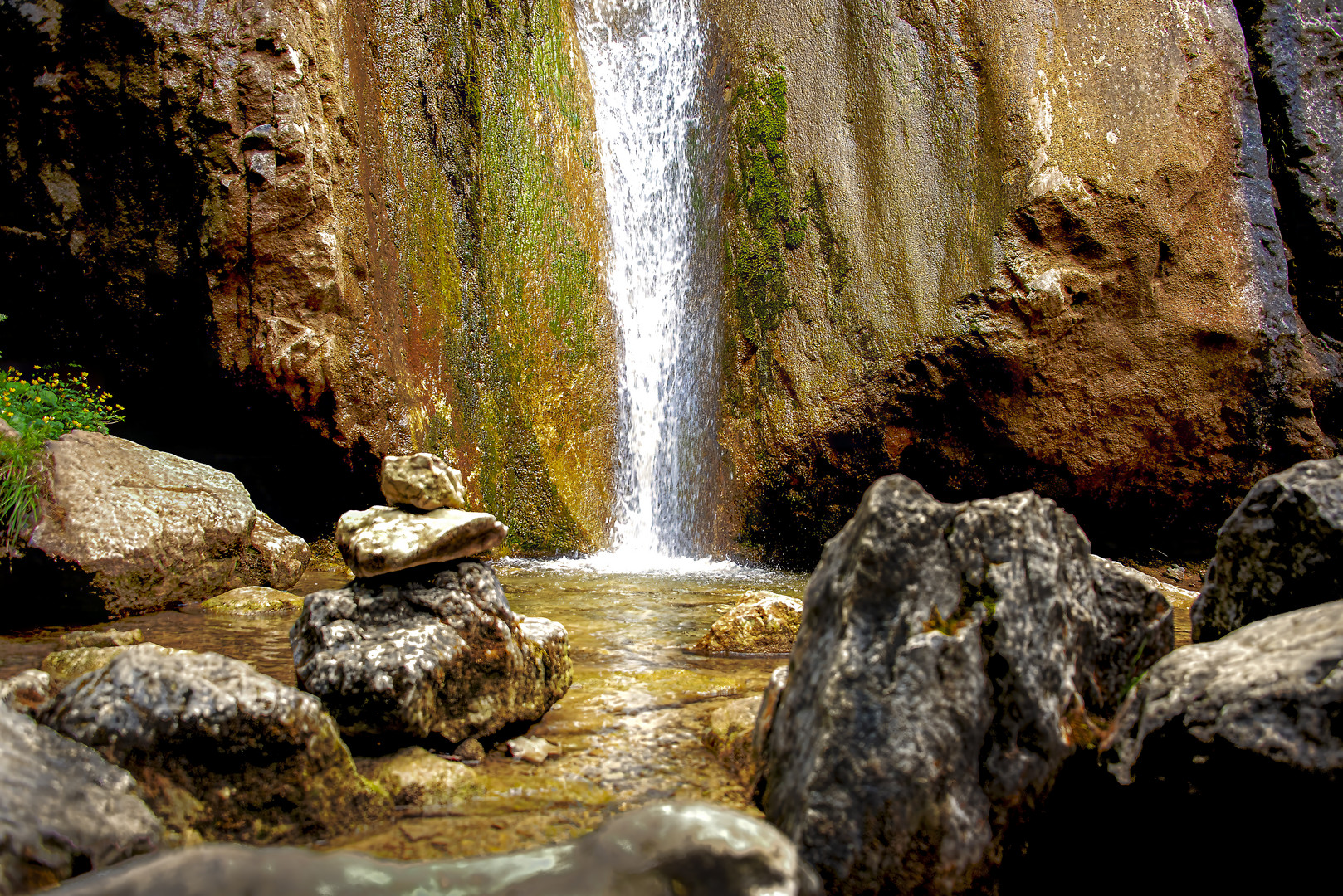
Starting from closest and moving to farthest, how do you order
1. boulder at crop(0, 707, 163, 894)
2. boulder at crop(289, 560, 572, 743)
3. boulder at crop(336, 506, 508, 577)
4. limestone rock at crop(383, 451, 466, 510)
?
boulder at crop(0, 707, 163, 894), boulder at crop(289, 560, 572, 743), boulder at crop(336, 506, 508, 577), limestone rock at crop(383, 451, 466, 510)

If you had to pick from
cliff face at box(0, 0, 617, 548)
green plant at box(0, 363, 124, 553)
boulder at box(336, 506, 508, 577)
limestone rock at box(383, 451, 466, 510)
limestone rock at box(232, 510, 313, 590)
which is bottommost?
limestone rock at box(232, 510, 313, 590)

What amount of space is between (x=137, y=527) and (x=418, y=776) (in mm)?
3558

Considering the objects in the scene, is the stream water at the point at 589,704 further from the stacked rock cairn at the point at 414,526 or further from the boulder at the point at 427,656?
the stacked rock cairn at the point at 414,526

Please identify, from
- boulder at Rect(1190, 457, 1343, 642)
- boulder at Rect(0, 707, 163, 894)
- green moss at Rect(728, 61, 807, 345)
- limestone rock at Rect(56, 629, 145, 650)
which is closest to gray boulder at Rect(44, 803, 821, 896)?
boulder at Rect(0, 707, 163, 894)

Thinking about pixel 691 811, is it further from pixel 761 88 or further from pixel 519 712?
pixel 761 88

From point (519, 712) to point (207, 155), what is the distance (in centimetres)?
547

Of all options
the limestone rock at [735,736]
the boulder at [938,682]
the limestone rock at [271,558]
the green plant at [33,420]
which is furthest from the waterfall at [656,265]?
the boulder at [938,682]

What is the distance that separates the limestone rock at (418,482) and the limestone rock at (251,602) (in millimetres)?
2090

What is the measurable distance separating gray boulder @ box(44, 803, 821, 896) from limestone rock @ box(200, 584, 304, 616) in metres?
3.68

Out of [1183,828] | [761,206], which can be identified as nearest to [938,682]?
[1183,828]

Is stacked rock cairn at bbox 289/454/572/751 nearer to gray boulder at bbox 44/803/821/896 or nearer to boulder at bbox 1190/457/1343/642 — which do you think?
gray boulder at bbox 44/803/821/896

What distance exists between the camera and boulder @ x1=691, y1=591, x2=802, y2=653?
416cm

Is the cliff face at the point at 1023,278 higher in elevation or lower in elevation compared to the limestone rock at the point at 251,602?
higher

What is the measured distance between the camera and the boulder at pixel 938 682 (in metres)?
1.84
